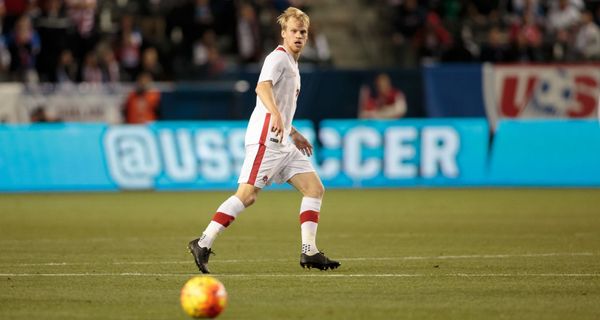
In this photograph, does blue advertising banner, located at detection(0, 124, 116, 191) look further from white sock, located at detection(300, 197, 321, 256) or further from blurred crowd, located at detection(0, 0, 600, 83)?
white sock, located at detection(300, 197, 321, 256)

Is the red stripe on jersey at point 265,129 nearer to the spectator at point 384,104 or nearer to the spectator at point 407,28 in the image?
the spectator at point 384,104

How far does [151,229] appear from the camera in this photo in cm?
1581

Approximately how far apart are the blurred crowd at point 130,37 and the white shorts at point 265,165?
1640cm

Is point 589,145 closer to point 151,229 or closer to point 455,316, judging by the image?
point 151,229

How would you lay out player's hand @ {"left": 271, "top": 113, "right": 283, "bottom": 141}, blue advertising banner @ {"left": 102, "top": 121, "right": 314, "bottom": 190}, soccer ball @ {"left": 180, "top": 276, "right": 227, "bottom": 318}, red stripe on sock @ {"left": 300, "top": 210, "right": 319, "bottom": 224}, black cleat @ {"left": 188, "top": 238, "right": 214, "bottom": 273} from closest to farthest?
soccer ball @ {"left": 180, "top": 276, "right": 227, "bottom": 318} < player's hand @ {"left": 271, "top": 113, "right": 283, "bottom": 141} < black cleat @ {"left": 188, "top": 238, "right": 214, "bottom": 273} < red stripe on sock @ {"left": 300, "top": 210, "right": 319, "bottom": 224} < blue advertising banner @ {"left": 102, "top": 121, "right": 314, "bottom": 190}

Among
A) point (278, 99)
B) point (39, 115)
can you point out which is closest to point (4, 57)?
point (39, 115)

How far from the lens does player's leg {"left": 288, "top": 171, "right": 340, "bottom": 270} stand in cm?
1099

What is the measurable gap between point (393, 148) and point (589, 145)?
3.65m

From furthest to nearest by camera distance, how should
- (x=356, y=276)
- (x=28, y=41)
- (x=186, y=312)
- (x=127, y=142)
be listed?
(x=28, y=41), (x=127, y=142), (x=356, y=276), (x=186, y=312)

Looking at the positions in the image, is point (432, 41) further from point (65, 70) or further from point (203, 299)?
point (203, 299)

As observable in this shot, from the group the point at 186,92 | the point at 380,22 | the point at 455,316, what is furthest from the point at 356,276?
the point at 380,22

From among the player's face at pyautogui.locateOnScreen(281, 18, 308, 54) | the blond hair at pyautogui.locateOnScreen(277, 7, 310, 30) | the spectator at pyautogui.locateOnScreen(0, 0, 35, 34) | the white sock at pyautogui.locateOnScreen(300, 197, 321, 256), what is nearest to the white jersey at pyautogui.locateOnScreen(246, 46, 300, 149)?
the player's face at pyautogui.locateOnScreen(281, 18, 308, 54)

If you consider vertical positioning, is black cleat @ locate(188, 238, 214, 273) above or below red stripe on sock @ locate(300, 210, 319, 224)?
below

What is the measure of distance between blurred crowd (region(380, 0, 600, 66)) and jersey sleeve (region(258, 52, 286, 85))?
18890 millimetres
